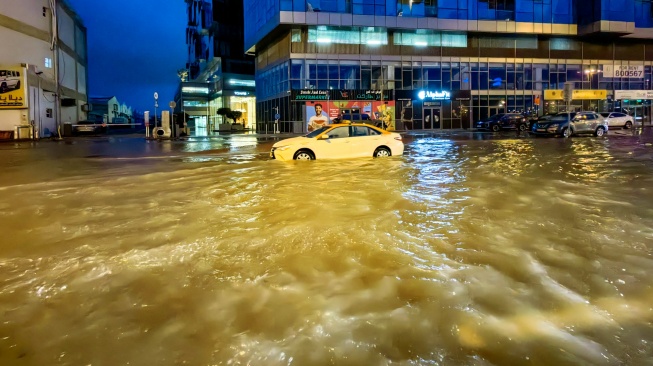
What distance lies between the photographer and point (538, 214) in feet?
24.5

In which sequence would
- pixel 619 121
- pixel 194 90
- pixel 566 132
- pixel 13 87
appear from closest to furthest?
1. pixel 566 132
2. pixel 13 87
3. pixel 619 121
4. pixel 194 90

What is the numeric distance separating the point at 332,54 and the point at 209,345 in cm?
4203

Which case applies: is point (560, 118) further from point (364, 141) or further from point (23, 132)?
point (23, 132)

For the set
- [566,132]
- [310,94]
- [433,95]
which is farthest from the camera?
[433,95]

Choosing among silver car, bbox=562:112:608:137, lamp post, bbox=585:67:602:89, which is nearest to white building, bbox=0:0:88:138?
silver car, bbox=562:112:608:137

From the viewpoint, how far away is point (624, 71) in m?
51.3

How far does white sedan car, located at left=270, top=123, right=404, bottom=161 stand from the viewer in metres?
15.9

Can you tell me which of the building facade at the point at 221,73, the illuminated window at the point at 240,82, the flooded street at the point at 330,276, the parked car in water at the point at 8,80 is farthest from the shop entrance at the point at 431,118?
the flooded street at the point at 330,276

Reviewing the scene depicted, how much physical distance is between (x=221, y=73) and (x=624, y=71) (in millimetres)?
51058

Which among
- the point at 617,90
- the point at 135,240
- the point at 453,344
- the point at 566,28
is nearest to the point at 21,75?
the point at 135,240

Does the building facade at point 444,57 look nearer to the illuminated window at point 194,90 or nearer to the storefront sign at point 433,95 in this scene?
the storefront sign at point 433,95

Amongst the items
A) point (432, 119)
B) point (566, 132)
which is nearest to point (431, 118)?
point (432, 119)

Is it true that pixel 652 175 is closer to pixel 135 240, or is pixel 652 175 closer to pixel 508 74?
pixel 135 240

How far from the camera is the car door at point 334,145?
15.9m
